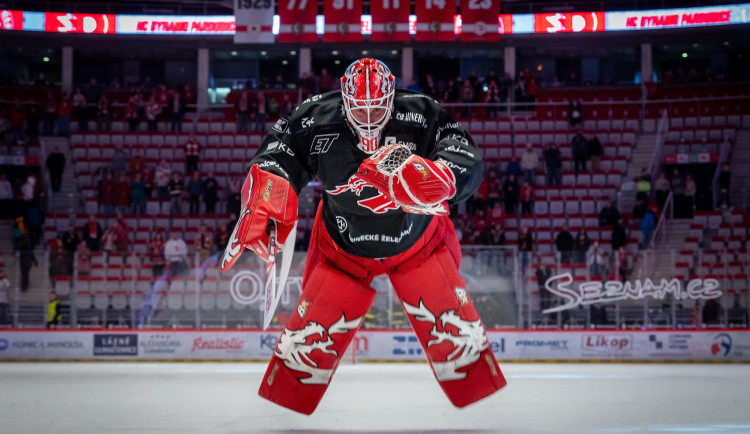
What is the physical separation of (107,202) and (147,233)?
1.92m

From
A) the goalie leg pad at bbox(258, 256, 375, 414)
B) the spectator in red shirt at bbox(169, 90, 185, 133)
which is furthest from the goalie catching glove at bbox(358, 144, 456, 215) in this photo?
the spectator in red shirt at bbox(169, 90, 185, 133)

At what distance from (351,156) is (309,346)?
1.24 m

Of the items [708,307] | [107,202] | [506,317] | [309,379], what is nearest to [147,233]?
[107,202]

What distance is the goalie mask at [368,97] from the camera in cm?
497

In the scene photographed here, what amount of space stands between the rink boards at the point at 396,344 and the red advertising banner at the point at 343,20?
29.1 ft

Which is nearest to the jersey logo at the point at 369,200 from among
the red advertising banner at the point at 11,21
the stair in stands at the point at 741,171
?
the stair in stands at the point at 741,171

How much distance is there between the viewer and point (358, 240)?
5344mm

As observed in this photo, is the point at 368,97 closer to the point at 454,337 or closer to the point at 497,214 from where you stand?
the point at 454,337

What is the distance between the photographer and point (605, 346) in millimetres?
16141

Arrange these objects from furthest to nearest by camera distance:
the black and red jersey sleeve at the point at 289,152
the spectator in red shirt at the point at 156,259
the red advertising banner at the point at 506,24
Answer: the red advertising banner at the point at 506,24 < the spectator in red shirt at the point at 156,259 < the black and red jersey sleeve at the point at 289,152

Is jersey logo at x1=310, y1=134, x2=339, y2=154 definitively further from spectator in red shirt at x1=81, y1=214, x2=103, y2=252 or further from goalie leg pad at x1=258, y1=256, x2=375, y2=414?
spectator in red shirt at x1=81, y1=214, x2=103, y2=252

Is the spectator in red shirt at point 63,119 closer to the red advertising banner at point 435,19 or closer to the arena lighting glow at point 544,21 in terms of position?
the arena lighting glow at point 544,21

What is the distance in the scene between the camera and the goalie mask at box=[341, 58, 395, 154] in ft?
16.3

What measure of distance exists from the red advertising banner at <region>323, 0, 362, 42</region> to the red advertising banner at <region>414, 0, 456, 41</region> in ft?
4.98
